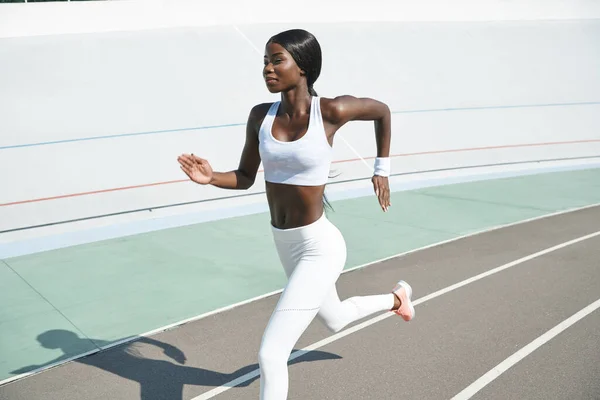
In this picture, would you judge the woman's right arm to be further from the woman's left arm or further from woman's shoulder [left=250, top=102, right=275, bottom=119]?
the woman's left arm

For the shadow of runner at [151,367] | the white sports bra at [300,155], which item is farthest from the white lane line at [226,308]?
the white sports bra at [300,155]

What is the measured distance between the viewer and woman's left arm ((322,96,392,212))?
174 inches

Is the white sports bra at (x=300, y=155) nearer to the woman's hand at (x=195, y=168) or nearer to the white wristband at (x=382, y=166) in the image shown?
the woman's hand at (x=195, y=168)

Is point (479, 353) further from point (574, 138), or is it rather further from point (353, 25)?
point (353, 25)

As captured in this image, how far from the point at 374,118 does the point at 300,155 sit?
0.72 m

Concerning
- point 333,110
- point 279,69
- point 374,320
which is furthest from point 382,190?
point 374,320

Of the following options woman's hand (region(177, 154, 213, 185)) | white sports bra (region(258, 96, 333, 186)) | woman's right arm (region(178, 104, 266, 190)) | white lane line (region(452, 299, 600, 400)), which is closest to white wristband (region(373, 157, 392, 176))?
white sports bra (region(258, 96, 333, 186))

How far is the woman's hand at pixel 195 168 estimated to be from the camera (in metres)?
4.36

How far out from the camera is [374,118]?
15.6ft

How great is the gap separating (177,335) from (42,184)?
6.12m

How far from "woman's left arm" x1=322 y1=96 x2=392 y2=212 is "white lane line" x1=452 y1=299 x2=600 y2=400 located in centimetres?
164

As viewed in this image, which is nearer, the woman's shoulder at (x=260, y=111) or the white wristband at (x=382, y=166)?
the woman's shoulder at (x=260, y=111)

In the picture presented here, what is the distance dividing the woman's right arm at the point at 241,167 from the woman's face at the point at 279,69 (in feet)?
1.00

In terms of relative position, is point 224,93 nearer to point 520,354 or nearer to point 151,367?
point 151,367
